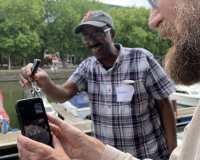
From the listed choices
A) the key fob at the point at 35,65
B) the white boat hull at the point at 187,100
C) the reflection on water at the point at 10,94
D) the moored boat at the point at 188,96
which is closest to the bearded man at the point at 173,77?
the key fob at the point at 35,65

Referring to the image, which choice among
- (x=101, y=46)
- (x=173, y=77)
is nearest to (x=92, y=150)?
(x=173, y=77)

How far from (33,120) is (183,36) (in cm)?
76

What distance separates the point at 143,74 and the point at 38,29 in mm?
18292

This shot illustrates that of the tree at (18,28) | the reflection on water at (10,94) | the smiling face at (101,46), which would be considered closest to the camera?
the smiling face at (101,46)

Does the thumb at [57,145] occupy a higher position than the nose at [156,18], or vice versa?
the nose at [156,18]

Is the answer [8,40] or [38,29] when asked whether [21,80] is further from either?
[38,29]

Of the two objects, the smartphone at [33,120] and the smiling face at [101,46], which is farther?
the smiling face at [101,46]

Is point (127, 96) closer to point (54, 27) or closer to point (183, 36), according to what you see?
point (183, 36)

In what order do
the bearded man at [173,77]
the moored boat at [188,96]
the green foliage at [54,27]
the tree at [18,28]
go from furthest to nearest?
the green foliage at [54,27] → the tree at [18,28] → the moored boat at [188,96] → the bearded man at [173,77]

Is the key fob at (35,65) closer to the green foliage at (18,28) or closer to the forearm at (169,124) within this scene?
the forearm at (169,124)

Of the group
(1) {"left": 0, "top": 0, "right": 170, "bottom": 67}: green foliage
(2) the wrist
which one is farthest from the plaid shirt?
(1) {"left": 0, "top": 0, "right": 170, "bottom": 67}: green foliage

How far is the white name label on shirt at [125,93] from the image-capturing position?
1530 mm

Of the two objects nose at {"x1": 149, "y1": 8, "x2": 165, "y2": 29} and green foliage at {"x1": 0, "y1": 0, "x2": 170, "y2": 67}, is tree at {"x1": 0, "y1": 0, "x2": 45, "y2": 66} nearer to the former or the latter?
green foliage at {"x1": 0, "y1": 0, "x2": 170, "y2": 67}

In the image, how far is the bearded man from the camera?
57 cm
